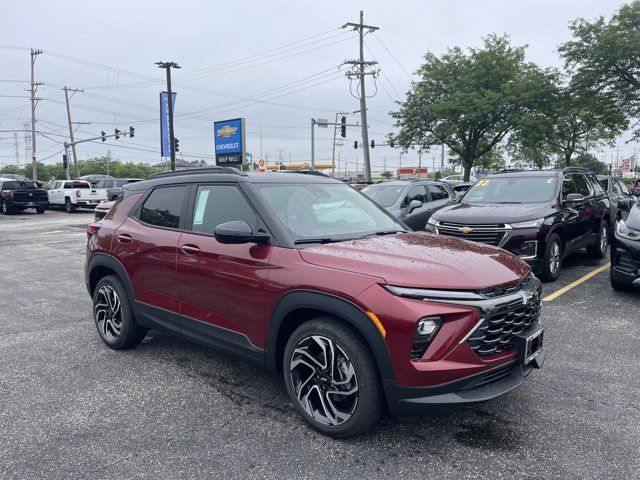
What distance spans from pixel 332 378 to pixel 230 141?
2856 centimetres

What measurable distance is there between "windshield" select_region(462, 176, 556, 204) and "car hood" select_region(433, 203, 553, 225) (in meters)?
0.38

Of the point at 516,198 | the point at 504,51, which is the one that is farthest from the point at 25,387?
the point at 504,51

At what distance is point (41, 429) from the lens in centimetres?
329

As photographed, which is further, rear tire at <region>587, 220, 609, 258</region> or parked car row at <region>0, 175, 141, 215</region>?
parked car row at <region>0, 175, 141, 215</region>

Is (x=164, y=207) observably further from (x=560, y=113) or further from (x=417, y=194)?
(x=560, y=113)

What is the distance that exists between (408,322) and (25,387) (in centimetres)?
320

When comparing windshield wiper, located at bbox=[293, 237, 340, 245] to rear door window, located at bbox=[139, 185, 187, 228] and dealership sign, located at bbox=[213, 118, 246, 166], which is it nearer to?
rear door window, located at bbox=[139, 185, 187, 228]

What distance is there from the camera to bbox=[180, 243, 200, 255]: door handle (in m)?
3.84

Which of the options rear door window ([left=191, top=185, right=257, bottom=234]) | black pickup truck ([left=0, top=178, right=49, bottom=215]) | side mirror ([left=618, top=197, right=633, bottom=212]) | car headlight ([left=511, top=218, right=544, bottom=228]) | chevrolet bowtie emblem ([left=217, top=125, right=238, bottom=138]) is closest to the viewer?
rear door window ([left=191, top=185, right=257, bottom=234])

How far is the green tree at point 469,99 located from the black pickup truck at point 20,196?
2044cm

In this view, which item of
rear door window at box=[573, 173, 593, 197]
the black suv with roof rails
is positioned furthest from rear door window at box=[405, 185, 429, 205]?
rear door window at box=[573, 173, 593, 197]

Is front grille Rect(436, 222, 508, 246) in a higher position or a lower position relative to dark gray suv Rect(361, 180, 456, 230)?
lower

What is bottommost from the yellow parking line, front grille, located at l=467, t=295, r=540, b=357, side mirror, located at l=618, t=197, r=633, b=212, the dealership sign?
the yellow parking line

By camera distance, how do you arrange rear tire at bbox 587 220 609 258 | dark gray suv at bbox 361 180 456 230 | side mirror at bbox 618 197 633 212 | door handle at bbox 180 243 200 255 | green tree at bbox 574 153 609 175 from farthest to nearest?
green tree at bbox 574 153 609 175, dark gray suv at bbox 361 180 456 230, side mirror at bbox 618 197 633 212, rear tire at bbox 587 220 609 258, door handle at bbox 180 243 200 255
